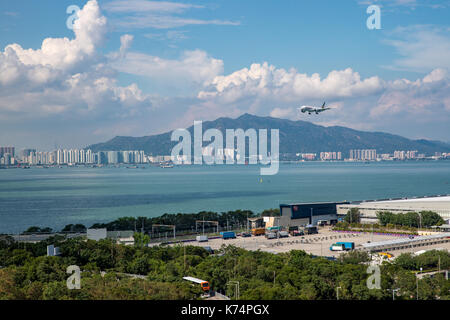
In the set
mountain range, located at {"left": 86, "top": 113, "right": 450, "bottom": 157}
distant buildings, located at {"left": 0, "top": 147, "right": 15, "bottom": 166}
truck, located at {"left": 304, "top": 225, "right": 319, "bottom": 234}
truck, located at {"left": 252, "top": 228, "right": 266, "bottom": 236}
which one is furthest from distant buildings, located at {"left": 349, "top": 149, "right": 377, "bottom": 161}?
truck, located at {"left": 252, "top": 228, "right": 266, "bottom": 236}

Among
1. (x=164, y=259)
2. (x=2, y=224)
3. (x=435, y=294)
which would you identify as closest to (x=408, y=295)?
(x=435, y=294)

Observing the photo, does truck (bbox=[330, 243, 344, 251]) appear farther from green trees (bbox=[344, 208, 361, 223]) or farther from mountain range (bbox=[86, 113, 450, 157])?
mountain range (bbox=[86, 113, 450, 157])

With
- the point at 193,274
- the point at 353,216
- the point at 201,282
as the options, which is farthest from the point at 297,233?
the point at 201,282

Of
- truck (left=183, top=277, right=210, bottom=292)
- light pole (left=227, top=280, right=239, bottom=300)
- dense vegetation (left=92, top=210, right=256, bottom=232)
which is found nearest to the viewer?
light pole (left=227, top=280, right=239, bottom=300)

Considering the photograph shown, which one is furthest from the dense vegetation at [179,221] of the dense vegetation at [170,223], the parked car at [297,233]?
the parked car at [297,233]

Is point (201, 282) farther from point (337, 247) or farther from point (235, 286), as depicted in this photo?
point (337, 247)
